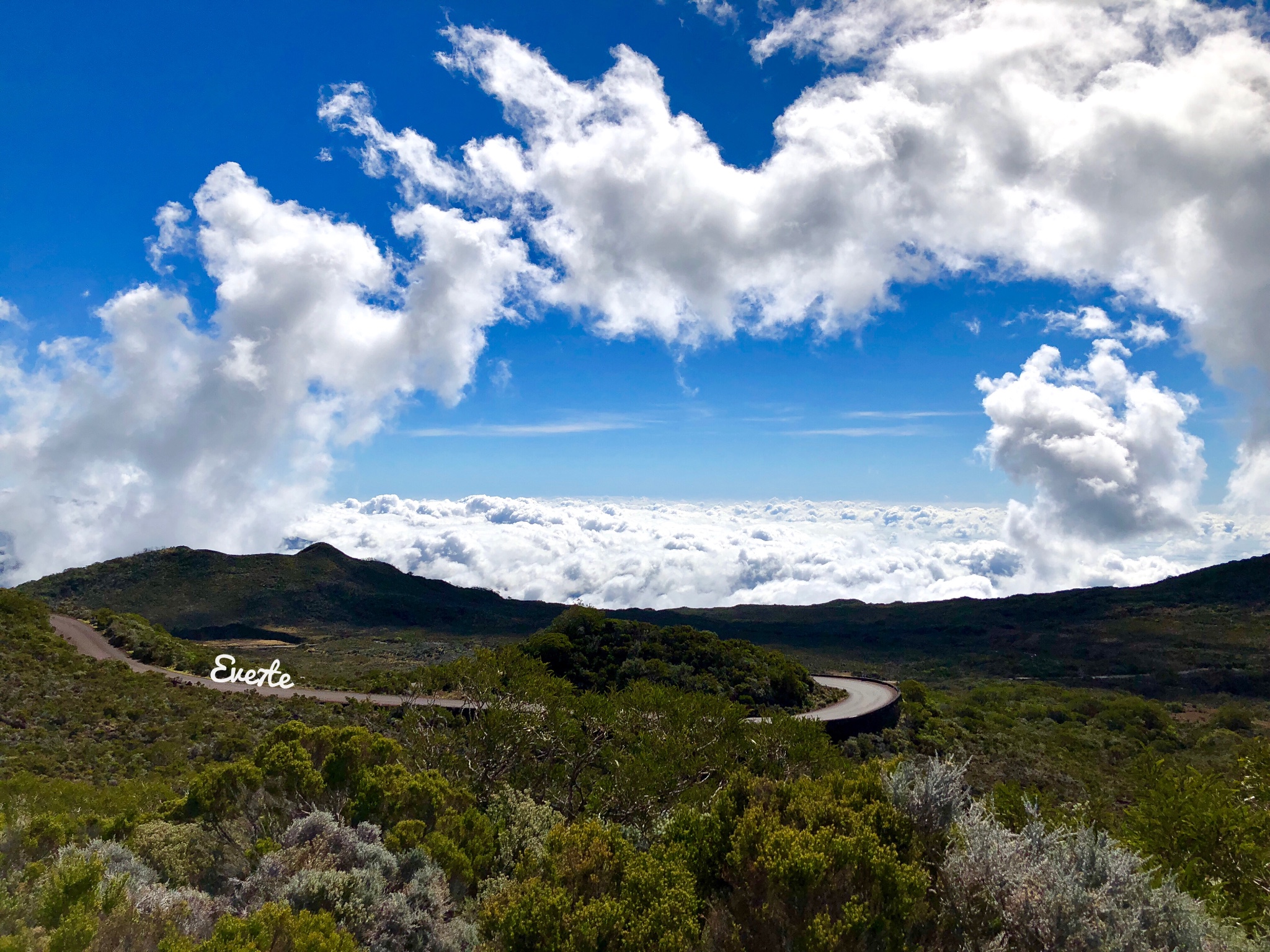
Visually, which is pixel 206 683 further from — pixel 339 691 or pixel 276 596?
pixel 276 596

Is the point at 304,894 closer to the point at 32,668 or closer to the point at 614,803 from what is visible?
the point at 614,803

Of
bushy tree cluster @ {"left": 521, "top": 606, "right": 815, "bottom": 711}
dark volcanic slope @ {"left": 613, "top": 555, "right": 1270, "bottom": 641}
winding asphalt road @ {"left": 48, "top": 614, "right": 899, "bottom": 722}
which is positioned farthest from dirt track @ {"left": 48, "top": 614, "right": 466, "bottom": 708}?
dark volcanic slope @ {"left": 613, "top": 555, "right": 1270, "bottom": 641}

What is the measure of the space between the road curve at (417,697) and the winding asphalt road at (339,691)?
38 mm

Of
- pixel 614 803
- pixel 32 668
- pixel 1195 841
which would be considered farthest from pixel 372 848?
pixel 32 668

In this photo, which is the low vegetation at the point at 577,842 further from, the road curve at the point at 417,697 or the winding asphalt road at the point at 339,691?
the road curve at the point at 417,697

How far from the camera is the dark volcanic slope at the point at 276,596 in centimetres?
10388

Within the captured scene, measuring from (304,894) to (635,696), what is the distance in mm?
14883

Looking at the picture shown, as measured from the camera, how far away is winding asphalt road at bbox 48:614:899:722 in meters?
39.8

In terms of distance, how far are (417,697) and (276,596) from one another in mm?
97534

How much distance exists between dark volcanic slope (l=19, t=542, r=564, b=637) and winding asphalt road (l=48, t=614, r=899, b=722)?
171 ft

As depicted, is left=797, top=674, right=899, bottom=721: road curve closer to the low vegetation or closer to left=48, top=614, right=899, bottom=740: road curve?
left=48, top=614, right=899, bottom=740: road curve

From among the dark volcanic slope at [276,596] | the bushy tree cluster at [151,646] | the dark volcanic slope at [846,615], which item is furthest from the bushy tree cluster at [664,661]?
the dark volcanic slope at [276,596]

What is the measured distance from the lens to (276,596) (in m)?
114

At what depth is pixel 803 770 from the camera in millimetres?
20500
